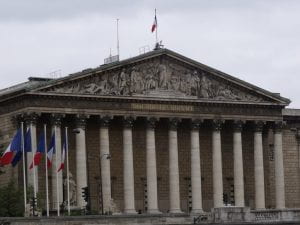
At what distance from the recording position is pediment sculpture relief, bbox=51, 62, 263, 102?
3861 inches

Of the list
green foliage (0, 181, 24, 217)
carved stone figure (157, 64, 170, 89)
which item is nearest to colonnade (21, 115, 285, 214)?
carved stone figure (157, 64, 170, 89)

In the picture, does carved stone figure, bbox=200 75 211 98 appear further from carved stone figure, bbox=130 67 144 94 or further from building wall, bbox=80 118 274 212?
carved stone figure, bbox=130 67 144 94

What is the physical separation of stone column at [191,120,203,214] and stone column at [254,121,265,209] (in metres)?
6.83

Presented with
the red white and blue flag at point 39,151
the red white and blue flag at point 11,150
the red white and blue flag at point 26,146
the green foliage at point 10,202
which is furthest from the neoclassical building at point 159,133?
the red white and blue flag at point 11,150

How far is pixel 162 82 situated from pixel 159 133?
199 inches

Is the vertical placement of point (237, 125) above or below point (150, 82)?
below

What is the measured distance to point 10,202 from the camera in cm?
8625

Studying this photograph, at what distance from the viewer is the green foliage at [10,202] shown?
279 feet

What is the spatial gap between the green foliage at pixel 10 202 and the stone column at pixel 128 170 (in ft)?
44.8

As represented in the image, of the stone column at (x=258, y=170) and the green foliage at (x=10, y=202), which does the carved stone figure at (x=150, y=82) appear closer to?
the stone column at (x=258, y=170)

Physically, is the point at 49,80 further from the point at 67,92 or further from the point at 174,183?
the point at 174,183

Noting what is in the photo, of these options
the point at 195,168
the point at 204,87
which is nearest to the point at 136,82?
the point at 204,87

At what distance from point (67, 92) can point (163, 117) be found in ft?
34.5

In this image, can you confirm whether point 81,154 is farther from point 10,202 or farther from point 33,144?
point 10,202
